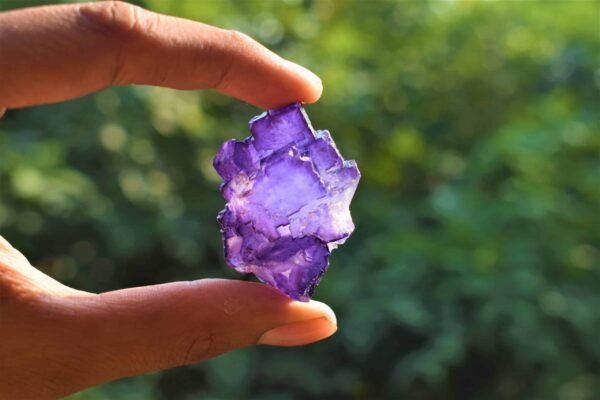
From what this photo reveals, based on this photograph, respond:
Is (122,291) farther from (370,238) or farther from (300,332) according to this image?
(370,238)

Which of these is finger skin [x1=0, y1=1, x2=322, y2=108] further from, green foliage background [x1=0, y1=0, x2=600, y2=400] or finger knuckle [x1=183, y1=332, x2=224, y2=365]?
green foliage background [x1=0, y1=0, x2=600, y2=400]

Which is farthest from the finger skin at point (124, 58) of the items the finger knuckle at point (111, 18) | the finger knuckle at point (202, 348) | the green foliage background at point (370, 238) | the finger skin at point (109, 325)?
the green foliage background at point (370, 238)

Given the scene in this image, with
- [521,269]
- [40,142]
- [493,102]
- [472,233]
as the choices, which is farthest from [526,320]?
[40,142]

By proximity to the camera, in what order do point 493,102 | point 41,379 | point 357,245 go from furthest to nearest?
point 493,102 → point 357,245 → point 41,379

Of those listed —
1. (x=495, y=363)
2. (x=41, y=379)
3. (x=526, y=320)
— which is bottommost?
(x=495, y=363)

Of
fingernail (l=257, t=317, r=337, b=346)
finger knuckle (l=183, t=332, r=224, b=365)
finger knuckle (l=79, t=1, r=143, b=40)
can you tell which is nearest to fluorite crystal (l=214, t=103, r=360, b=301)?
fingernail (l=257, t=317, r=337, b=346)

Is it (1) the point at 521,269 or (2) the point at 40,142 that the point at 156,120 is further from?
(1) the point at 521,269

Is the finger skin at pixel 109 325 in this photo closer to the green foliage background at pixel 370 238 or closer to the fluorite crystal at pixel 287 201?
the fluorite crystal at pixel 287 201
